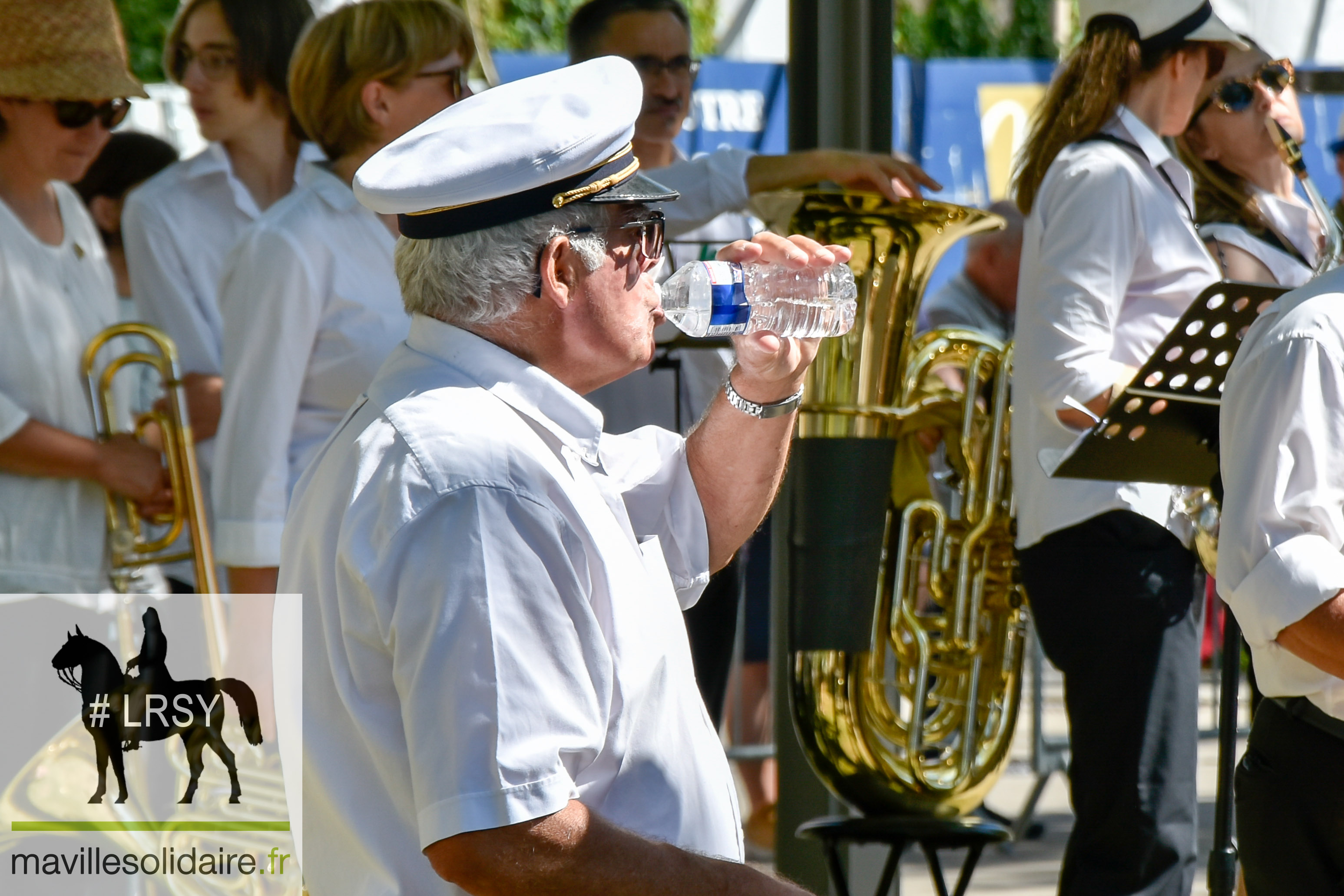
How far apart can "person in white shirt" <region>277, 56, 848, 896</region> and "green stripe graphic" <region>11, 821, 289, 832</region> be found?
1132mm

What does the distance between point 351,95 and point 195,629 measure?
108cm

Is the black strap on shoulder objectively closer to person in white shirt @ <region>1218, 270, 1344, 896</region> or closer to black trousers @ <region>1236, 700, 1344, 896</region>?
person in white shirt @ <region>1218, 270, 1344, 896</region>

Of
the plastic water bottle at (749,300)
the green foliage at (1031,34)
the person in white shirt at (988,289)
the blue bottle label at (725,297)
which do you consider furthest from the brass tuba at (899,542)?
the green foliage at (1031,34)

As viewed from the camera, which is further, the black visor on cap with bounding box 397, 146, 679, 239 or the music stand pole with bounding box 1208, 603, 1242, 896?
the music stand pole with bounding box 1208, 603, 1242, 896

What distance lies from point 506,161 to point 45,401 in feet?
5.85

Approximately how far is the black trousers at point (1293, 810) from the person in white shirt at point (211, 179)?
224cm

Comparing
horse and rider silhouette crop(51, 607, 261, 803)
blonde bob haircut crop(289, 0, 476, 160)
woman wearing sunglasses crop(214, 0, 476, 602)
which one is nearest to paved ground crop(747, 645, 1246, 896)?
horse and rider silhouette crop(51, 607, 261, 803)

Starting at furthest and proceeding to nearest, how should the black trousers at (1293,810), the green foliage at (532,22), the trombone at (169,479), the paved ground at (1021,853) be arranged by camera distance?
1. the green foliage at (532,22)
2. the paved ground at (1021,853)
3. the trombone at (169,479)
4. the black trousers at (1293,810)

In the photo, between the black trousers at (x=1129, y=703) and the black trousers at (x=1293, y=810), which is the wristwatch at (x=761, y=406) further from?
the black trousers at (x=1129, y=703)

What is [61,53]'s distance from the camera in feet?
10.4

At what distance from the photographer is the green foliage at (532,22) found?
15.2 metres

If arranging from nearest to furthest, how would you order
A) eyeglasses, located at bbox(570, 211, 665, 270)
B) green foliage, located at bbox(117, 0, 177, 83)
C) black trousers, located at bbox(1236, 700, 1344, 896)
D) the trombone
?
eyeglasses, located at bbox(570, 211, 665, 270) < black trousers, located at bbox(1236, 700, 1344, 896) < the trombone < green foliage, located at bbox(117, 0, 177, 83)

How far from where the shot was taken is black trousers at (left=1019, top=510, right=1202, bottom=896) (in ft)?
9.43

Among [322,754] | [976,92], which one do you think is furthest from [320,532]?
[976,92]
